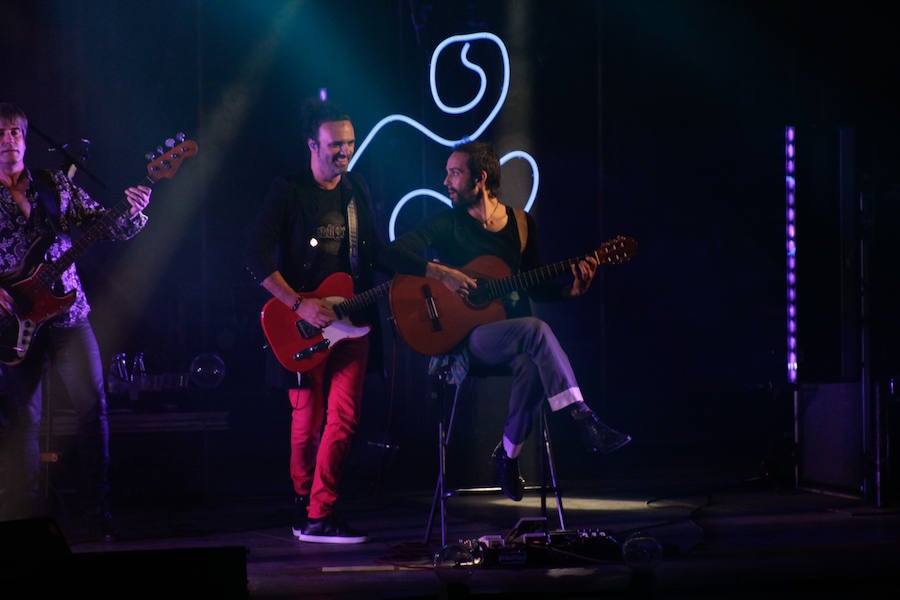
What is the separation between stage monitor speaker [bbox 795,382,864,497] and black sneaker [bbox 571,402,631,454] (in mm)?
2272

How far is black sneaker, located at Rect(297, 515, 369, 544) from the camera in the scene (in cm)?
510

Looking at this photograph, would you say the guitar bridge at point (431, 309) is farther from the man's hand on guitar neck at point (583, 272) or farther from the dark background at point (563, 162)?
the dark background at point (563, 162)

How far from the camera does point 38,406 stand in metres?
5.21

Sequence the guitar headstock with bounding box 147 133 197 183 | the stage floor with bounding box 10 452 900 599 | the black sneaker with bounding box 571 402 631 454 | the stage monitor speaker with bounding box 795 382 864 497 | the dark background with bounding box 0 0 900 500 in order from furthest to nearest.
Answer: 1. the dark background with bounding box 0 0 900 500
2. the stage monitor speaker with bounding box 795 382 864 497
3. the guitar headstock with bounding box 147 133 197 183
4. the black sneaker with bounding box 571 402 631 454
5. the stage floor with bounding box 10 452 900 599

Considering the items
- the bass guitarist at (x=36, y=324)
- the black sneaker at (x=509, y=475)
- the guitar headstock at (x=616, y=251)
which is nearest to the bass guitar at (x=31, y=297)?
the bass guitarist at (x=36, y=324)

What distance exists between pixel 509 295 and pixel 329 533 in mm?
1390

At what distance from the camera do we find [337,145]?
5.15 m

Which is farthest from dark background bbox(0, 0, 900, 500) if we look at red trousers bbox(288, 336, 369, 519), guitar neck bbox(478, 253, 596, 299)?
guitar neck bbox(478, 253, 596, 299)

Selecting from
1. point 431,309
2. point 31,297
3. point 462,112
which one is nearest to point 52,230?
point 31,297

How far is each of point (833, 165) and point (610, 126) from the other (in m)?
1.55

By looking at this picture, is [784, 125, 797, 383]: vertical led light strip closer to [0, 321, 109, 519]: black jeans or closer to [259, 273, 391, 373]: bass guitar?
[259, 273, 391, 373]: bass guitar

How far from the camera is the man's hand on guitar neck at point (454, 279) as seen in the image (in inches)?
188

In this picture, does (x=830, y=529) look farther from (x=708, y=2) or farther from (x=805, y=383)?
(x=708, y=2)

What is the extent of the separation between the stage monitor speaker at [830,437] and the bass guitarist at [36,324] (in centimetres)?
397
